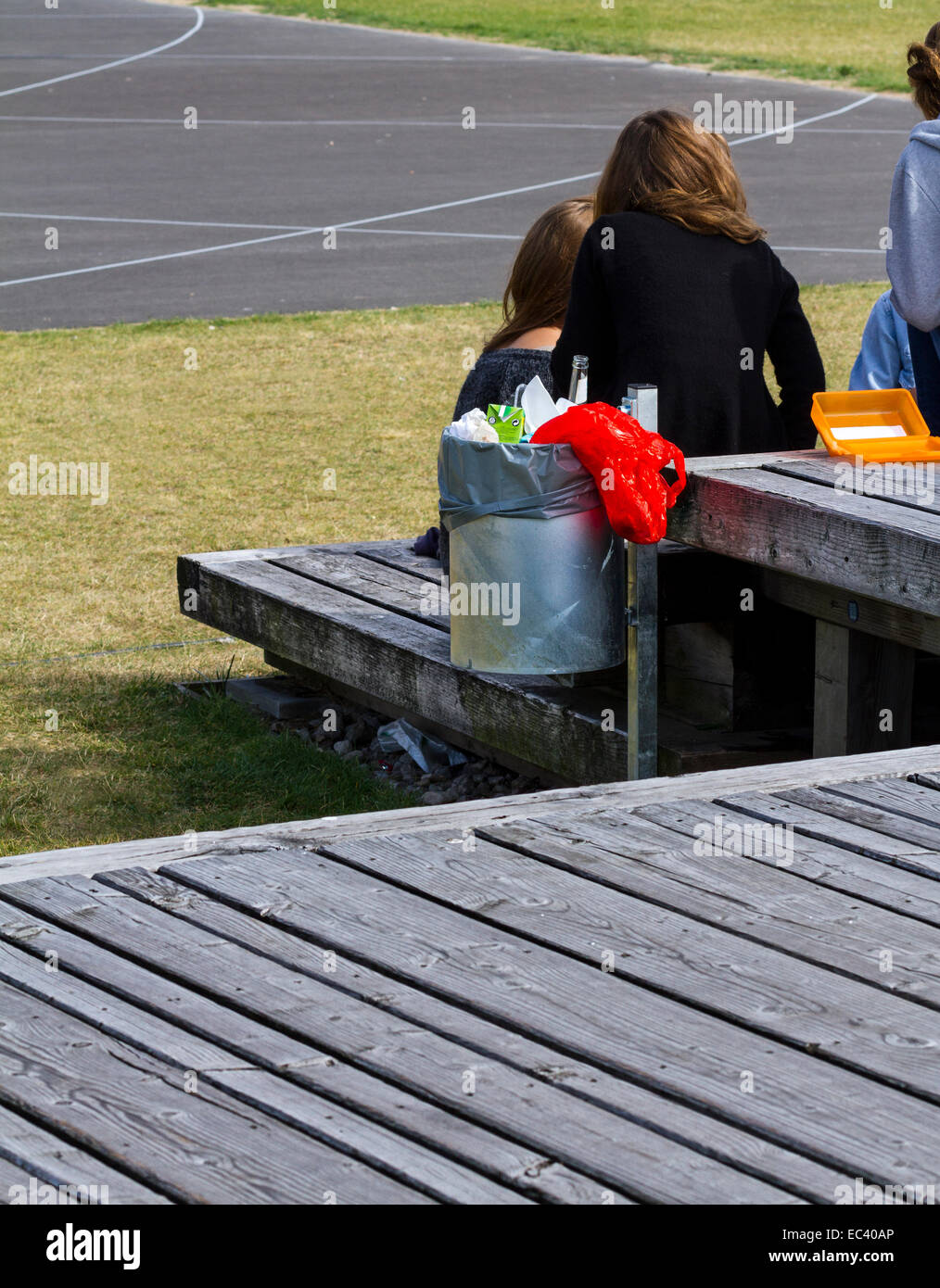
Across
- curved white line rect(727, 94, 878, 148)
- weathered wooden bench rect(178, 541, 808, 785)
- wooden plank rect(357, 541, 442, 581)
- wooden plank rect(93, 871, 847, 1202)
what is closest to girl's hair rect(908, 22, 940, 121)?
weathered wooden bench rect(178, 541, 808, 785)

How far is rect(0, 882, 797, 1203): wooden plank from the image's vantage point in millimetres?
2162

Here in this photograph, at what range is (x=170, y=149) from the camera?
62.3 feet

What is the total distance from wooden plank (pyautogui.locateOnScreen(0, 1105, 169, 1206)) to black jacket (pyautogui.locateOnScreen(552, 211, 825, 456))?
2.76m

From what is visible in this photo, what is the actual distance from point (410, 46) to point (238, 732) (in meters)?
25.2

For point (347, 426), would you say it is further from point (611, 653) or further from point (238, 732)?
point (611, 653)

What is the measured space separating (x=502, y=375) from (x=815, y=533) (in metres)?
1.37

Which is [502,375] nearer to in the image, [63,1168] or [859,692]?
[859,692]

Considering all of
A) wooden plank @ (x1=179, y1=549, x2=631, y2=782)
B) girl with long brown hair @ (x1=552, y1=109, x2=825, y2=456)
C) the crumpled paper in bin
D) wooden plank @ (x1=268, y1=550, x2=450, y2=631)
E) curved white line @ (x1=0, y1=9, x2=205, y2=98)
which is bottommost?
the crumpled paper in bin

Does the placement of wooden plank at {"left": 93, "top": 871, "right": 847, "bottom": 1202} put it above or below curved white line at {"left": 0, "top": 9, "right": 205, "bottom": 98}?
below

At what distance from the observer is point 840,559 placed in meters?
3.91

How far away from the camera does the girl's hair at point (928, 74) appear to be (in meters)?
4.61

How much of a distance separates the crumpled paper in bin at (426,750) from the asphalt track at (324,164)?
6.80 m

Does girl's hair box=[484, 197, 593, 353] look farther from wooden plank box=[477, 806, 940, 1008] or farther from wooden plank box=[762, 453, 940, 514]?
wooden plank box=[477, 806, 940, 1008]

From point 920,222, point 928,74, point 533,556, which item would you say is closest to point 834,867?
point 533,556
